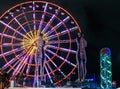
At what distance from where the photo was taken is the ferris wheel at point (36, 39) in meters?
22.2

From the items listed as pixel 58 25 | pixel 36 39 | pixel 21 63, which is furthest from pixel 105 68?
pixel 21 63

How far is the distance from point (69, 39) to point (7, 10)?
443 centimetres

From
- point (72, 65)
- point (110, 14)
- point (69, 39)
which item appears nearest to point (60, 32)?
point (69, 39)

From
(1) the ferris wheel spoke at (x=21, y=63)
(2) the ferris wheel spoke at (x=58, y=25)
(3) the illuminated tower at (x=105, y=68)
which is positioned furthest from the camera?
(2) the ferris wheel spoke at (x=58, y=25)

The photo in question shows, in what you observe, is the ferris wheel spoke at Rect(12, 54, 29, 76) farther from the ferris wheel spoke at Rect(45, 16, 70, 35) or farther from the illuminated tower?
the illuminated tower

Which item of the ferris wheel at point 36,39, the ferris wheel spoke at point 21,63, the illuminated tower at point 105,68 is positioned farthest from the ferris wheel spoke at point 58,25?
the illuminated tower at point 105,68

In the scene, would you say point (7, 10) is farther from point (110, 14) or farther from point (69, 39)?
point (110, 14)

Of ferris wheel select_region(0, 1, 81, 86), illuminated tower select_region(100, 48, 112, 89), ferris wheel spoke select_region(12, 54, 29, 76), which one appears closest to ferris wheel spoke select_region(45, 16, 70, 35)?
ferris wheel select_region(0, 1, 81, 86)

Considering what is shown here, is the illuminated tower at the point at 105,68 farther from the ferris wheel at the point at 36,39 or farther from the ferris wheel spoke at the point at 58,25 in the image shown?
the ferris wheel spoke at the point at 58,25

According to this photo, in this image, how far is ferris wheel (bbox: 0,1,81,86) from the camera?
72.8 ft

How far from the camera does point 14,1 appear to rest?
77.6ft

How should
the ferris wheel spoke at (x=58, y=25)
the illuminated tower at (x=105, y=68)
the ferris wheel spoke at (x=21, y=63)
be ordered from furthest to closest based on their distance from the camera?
the ferris wheel spoke at (x=58, y=25) → the ferris wheel spoke at (x=21, y=63) → the illuminated tower at (x=105, y=68)

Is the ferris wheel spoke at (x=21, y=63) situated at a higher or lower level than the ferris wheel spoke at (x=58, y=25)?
lower

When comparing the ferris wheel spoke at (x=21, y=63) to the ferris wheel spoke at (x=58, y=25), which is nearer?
the ferris wheel spoke at (x=21, y=63)
